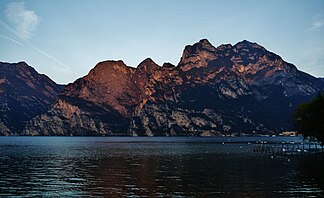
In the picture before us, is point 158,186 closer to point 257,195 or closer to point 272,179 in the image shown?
point 257,195

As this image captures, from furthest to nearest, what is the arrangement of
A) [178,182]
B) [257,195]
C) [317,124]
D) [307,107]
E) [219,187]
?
1. [307,107]
2. [317,124]
3. [178,182]
4. [219,187]
5. [257,195]

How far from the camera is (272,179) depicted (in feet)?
234

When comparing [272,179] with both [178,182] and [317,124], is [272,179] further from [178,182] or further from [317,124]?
[317,124]

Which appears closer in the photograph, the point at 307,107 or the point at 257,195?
the point at 257,195

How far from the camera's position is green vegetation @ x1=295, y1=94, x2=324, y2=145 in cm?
12081

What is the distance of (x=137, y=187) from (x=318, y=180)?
32083 millimetres

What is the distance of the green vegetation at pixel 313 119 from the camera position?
121m

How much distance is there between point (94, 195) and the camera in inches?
2173

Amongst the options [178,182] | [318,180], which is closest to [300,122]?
[318,180]

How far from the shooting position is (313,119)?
410 ft

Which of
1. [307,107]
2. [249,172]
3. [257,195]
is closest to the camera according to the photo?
[257,195]

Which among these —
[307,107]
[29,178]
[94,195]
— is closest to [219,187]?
[94,195]

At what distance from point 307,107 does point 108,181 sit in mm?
85320

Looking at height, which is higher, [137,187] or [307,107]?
[307,107]
